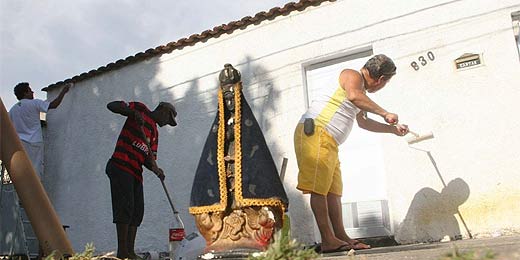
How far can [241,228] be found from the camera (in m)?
3.08

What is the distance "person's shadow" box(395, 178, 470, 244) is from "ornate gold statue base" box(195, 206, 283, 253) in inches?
108

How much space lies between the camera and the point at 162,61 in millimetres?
7797

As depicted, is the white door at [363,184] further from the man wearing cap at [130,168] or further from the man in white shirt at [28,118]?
the man in white shirt at [28,118]

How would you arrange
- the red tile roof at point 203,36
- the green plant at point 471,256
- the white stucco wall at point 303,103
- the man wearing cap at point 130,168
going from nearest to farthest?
the green plant at point 471,256, the man wearing cap at point 130,168, the white stucco wall at point 303,103, the red tile roof at point 203,36

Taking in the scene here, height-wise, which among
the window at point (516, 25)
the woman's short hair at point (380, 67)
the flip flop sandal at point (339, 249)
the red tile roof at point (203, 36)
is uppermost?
the red tile roof at point (203, 36)

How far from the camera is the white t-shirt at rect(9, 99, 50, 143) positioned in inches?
226

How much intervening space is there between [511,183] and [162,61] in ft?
16.3

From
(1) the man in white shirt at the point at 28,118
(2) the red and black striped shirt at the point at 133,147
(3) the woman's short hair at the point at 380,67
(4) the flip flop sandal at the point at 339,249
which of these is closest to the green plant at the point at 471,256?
(4) the flip flop sandal at the point at 339,249

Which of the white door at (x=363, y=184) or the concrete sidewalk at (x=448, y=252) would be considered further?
the white door at (x=363, y=184)

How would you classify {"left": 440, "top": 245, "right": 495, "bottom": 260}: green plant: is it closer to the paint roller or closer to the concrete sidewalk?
the concrete sidewalk

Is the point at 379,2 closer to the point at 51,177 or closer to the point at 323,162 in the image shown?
the point at 323,162

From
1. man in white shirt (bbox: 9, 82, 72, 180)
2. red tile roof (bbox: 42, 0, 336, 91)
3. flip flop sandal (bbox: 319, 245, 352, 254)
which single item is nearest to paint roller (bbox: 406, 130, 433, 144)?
flip flop sandal (bbox: 319, 245, 352, 254)

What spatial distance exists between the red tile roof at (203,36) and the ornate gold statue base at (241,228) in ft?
13.4

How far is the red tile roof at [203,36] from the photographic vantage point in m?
6.70
